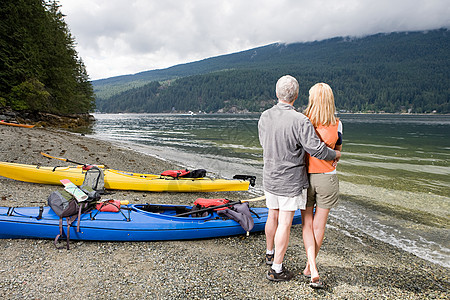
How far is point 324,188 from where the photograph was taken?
10.0 ft

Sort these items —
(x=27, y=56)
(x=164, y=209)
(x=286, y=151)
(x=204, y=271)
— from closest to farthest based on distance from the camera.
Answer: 1. (x=286, y=151)
2. (x=204, y=271)
3. (x=164, y=209)
4. (x=27, y=56)

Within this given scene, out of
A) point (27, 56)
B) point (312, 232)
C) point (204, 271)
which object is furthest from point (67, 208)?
point (27, 56)

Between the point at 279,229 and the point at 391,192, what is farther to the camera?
the point at 391,192

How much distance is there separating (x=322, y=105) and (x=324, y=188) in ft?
3.15

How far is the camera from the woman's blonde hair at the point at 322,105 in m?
2.92

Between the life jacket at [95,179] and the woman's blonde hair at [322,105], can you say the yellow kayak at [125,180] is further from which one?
the woman's blonde hair at [322,105]

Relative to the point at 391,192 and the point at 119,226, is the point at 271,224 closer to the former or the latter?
the point at 119,226

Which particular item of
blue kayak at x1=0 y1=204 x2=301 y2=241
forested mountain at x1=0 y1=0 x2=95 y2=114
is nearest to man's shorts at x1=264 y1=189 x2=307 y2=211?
blue kayak at x1=0 y1=204 x2=301 y2=241

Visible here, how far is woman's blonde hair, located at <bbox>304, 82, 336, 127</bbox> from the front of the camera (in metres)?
2.92

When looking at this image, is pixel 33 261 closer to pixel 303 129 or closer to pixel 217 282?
pixel 217 282

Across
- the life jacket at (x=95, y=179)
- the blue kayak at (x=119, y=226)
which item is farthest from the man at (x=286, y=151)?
the life jacket at (x=95, y=179)

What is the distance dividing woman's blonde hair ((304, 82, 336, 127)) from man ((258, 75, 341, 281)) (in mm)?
187

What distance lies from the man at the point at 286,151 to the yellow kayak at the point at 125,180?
202 inches

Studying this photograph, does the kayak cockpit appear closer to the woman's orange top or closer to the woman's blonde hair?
the woman's orange top
